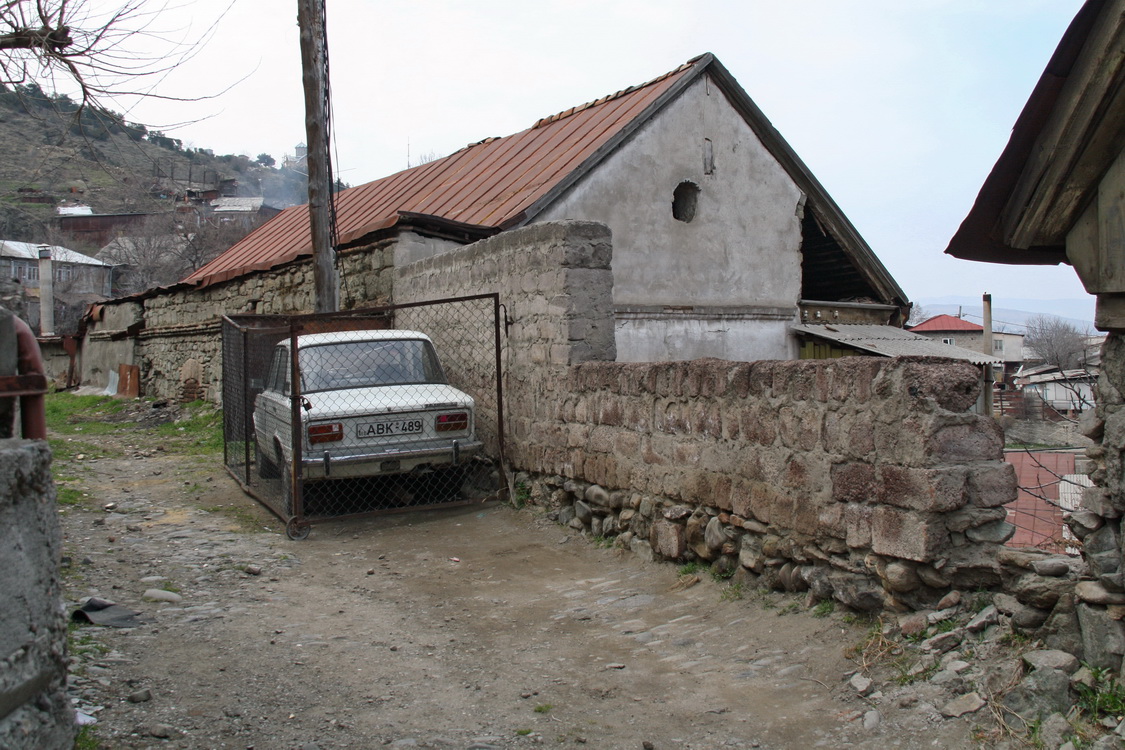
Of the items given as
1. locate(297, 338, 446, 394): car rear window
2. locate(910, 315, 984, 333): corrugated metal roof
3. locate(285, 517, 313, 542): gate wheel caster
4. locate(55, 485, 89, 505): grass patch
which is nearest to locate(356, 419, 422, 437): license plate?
locate(297, 338, 446, 394): car rear window

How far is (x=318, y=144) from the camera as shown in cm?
1060

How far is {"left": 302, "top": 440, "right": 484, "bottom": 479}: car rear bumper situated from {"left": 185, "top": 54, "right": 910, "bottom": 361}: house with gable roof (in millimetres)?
4248

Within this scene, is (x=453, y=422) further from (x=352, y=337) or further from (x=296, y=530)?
(x=296, y=530)

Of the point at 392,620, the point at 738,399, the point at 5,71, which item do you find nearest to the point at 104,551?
the point at 392,620

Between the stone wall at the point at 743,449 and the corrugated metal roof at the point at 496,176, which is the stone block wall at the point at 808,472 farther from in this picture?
the corrugated metal roof at the point at 496,176

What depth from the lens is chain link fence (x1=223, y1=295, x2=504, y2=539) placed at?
7.11 metres

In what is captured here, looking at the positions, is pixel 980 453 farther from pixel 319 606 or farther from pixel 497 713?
pixel 319 606

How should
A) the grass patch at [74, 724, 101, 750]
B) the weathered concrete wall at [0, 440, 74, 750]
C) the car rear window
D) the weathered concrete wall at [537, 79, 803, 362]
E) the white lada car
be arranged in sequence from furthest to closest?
the weathered concrete wall at [537, 79, 803, 362] < the car rear window < the white lada car < the grass patch at [74, 724, 101, 750] < the weathered concrete wall at [0, 440, 74, 750]

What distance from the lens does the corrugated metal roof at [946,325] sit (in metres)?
46.6

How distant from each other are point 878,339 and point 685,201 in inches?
172

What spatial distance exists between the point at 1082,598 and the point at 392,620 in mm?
3553

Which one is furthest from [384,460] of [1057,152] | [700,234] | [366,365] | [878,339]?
[878,339]

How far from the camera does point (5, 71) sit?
5.80 meters

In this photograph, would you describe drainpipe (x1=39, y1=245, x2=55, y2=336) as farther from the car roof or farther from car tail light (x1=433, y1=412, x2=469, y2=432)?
car tail light (x1=433, y1=412, x2=469, y2=432)
